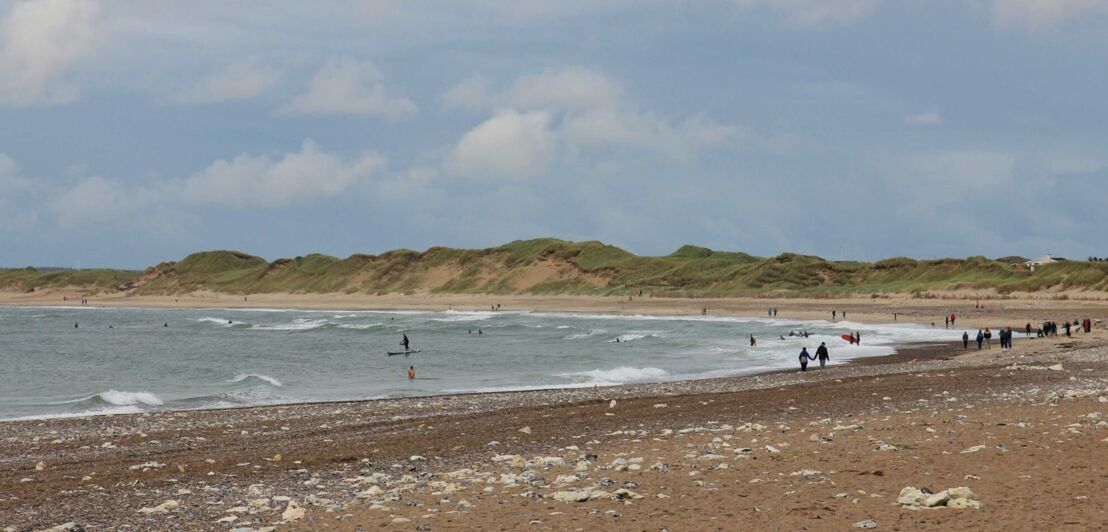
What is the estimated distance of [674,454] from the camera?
48.3 feet

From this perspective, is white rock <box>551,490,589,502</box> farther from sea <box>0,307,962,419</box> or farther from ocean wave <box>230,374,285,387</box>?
ocean wave <box>230,374,285,387</box>

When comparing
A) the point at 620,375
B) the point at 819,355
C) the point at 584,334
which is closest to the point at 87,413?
the point at 620,375

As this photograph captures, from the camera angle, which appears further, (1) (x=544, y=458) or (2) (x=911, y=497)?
Result: (1) (x=544, y=458)

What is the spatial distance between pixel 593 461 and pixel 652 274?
151 metres

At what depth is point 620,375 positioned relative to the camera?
39719mm

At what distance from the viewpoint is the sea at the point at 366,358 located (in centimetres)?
3459

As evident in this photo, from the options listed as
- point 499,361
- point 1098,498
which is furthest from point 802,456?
point 499,361

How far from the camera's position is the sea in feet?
113

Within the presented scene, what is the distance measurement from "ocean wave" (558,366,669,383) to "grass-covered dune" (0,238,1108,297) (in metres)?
73.0

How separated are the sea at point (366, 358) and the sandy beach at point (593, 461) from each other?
7342 mm

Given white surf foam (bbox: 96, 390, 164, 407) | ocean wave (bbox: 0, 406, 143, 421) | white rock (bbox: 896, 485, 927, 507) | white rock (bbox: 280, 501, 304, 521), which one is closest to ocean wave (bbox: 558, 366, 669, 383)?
white surf foam (bbox: 96, 390, 164, 407)

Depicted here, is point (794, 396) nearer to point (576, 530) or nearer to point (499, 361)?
point (576, 530)

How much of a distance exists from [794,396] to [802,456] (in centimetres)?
1187

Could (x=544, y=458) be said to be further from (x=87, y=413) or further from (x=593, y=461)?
(x=87, y=413)
